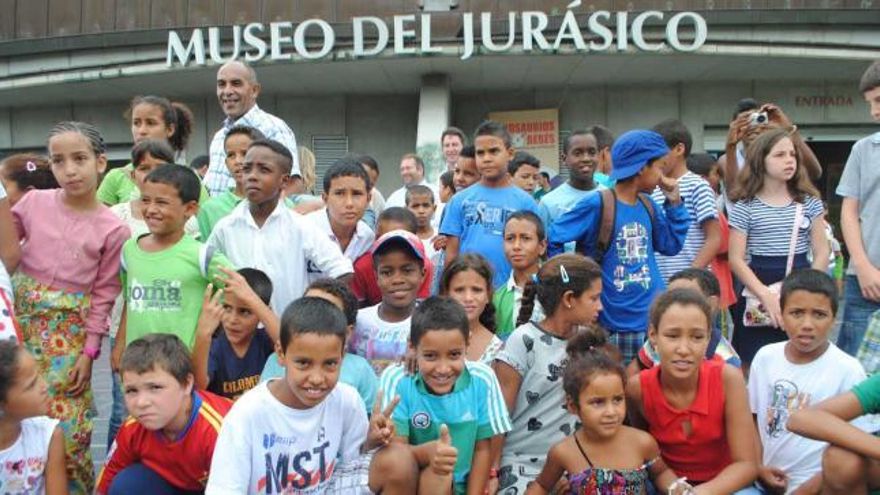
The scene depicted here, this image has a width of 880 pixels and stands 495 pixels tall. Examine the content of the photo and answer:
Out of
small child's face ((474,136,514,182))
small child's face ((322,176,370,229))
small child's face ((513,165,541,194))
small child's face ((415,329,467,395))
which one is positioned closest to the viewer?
small child's face ((415,329,467,395))

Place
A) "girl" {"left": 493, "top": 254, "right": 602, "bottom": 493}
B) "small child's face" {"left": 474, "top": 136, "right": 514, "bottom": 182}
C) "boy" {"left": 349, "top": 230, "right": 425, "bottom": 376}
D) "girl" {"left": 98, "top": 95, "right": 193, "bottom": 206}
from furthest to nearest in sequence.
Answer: "girl" {"left": 98, "top": 95, "right": 193, "bottom": 206} < "small child's face" {"left": 474, "top": 136, "right": 514, "bottom": 182} < "boy" {"left": 349, "top": 230, "right": 425, "bottom": 376} < "girl" {"left": 493, "top": 254, "right": 602, "bottom": 493}

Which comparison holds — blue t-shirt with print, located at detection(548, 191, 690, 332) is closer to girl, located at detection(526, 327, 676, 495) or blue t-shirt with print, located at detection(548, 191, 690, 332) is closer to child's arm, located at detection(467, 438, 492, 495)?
girl, located at detection(526, 327, 676, 495)

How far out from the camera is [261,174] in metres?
4.09

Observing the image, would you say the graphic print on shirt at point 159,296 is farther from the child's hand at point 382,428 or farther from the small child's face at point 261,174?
the child's hand at point 382,428

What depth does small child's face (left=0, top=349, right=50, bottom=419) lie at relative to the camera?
3268 mm

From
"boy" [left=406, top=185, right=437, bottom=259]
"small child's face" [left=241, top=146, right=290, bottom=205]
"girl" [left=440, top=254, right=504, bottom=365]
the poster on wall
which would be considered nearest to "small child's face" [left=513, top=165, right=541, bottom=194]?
"boy" [left=406, top=185, right=437, bottom=259]

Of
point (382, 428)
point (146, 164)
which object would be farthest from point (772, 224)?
point (146, 164)

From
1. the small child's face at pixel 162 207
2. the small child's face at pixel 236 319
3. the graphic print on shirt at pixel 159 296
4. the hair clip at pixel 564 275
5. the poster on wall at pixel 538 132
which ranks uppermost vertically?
the poster on wall at pixel 538 132

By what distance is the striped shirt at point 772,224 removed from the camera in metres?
4.64

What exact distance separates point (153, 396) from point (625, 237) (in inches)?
93.8

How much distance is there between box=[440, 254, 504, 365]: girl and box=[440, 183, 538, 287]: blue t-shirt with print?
560 mm

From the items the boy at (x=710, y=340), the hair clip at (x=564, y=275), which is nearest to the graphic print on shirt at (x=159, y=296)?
the hair clip at (x=564, y=275)

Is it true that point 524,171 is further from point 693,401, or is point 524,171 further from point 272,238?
point 693,401

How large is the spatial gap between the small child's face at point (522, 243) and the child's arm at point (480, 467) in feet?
3.86
